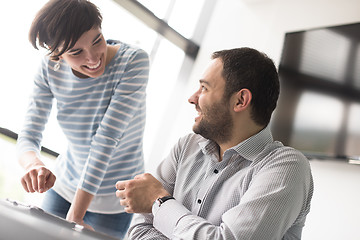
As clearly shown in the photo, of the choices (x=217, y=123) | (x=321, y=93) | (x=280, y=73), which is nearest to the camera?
(x=217, y=123)

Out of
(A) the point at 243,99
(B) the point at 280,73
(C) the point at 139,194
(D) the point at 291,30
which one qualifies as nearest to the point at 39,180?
(C) the point at 139,194

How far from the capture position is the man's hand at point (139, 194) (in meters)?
1.04

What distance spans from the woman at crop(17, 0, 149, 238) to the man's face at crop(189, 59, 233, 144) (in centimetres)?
29

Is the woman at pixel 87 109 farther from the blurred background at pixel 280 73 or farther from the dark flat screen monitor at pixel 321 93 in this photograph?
the dark flat screen monitor at pixel 321 93

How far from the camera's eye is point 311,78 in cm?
274

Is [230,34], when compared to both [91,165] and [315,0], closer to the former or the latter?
[315,0]

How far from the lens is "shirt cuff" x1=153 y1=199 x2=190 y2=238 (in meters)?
0.98

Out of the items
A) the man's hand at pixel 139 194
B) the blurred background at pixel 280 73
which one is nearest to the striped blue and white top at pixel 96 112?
the man's hand at pixel 139 194

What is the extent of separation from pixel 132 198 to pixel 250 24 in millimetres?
2714

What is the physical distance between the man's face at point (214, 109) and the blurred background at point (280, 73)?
4.07 feet

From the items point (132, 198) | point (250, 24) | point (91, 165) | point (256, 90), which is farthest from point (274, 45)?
point (132, 198)

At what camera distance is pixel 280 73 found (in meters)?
2.92

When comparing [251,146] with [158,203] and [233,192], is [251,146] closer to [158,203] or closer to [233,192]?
[233,192]

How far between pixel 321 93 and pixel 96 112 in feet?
5.56
